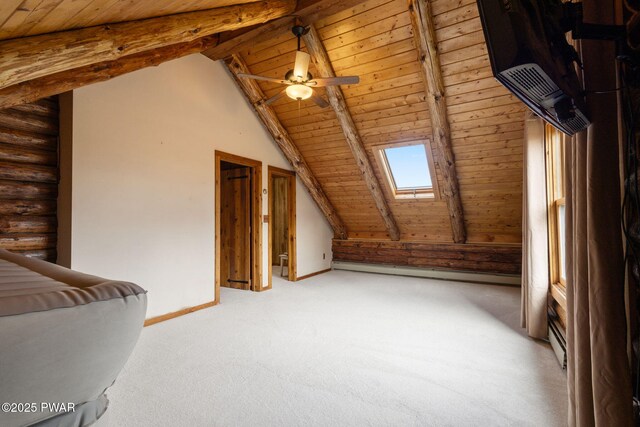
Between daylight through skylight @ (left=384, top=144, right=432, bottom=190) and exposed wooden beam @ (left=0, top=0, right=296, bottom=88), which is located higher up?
exposed wooden beam @ (left=0, top=0, right=296, bottom=88)

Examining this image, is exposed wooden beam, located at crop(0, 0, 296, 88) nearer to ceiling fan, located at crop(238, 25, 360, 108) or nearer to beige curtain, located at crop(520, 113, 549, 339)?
ceiling fan, located at crop(238, 25, 360, 108)

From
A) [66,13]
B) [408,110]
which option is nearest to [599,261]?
[66,13]

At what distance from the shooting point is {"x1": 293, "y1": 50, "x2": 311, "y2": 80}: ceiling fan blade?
2932 mm

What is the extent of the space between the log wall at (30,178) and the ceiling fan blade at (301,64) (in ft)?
7.31

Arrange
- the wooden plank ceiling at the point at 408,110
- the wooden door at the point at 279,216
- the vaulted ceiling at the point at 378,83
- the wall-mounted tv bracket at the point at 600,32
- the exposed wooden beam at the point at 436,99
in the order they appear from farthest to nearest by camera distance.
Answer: the wooden door at the point at 279,216
the wooden plank ceiling at the point at 408,110
the exposed wooden beam at the point at 436,99
the vaulted ceiling at the point at 378,83
the wall-mounted tv bracket at the point at 600,32

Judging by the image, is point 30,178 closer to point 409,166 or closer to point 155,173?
point 155,173

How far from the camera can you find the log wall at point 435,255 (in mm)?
5270

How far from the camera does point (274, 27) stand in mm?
3391

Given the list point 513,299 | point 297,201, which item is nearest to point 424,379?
point 513,299

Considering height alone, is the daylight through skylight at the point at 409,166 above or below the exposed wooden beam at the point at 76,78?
below

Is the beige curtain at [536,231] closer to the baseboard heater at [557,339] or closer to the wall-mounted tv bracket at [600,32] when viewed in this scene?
the baseboard heater at [557,339]

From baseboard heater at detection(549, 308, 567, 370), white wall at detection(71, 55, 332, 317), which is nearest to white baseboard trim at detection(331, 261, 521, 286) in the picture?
baseboard heater at detection(549, 308, 567, 370)

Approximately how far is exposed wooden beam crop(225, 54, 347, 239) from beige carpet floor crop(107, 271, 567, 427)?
254 cm

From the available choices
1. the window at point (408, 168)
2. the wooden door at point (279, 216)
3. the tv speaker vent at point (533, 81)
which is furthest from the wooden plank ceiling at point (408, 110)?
the tv speaker vent at point (533, 81)
